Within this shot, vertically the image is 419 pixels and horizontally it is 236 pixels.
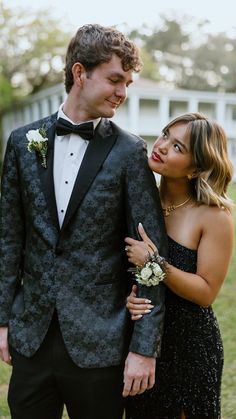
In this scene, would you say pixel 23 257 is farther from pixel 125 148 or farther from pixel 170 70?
pixel 170 70

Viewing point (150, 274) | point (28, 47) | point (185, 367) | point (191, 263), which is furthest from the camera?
point (28, 47)

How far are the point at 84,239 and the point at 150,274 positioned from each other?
32 centimetres

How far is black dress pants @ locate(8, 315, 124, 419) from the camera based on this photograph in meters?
2.49

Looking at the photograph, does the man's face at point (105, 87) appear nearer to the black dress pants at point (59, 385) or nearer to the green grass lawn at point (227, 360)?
the black dress pants at point (59, 385)

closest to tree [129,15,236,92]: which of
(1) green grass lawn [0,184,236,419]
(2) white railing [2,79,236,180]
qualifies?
(2) white railing [2,79,236,180]

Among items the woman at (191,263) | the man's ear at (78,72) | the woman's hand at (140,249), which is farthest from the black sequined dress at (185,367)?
the man's ear at (78,72)

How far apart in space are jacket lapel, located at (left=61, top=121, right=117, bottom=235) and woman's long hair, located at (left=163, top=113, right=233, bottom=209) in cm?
43

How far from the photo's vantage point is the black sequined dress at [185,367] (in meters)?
2.84

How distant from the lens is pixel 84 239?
2.43m

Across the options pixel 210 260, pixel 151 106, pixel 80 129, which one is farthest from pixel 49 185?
pixel 151 106

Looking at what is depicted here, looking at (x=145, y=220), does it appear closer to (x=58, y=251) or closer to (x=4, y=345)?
(x=58, y=251)

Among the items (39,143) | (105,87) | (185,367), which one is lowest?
(185,367)

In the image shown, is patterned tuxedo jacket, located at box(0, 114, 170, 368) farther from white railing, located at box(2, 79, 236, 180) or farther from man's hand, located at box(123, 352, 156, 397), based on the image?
white railing, located at box(2, 79, 236, 180)

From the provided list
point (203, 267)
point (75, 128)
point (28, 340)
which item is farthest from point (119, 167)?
point (28, 340)
